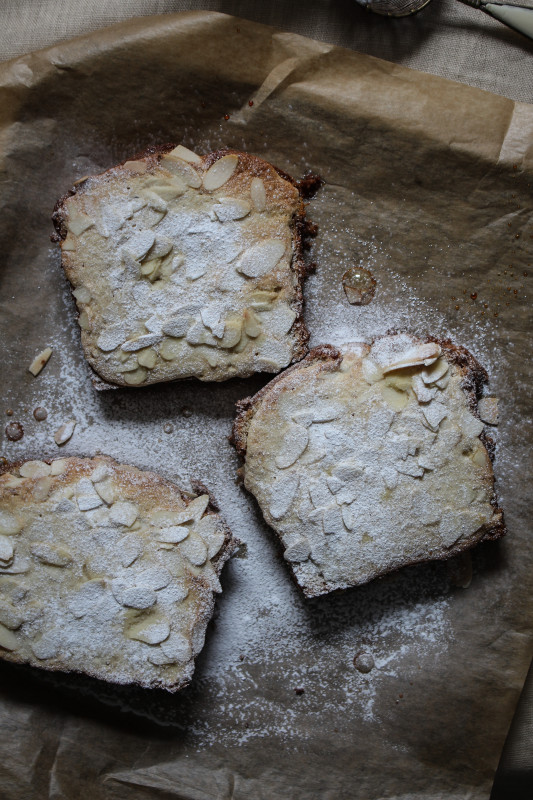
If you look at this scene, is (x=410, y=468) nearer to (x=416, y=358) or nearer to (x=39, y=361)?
(x=416, y=358)

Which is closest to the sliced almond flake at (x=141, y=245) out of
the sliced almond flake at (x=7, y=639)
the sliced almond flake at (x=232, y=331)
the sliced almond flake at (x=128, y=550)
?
the sliced almond flake at (x=232, y=331)

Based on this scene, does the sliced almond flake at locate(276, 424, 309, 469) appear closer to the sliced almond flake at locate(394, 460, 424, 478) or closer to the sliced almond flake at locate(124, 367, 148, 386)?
the sliced almond flake at locate(394, 460, 424, 478)

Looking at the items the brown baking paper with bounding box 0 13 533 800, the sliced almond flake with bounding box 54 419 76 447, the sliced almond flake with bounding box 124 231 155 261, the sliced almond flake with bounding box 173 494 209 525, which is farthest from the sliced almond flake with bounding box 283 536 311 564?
the sliced almond flake with bounding box 124 231 155 261

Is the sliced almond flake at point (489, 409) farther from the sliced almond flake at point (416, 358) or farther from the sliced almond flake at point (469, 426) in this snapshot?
the sliced almond flake at point (416, 358)

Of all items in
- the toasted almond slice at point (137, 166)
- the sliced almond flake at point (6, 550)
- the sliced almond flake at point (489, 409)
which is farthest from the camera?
the sliced almond flake at point (489, 409)

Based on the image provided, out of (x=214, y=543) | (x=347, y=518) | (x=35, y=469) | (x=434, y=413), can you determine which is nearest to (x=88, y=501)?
(x=35, y=469)

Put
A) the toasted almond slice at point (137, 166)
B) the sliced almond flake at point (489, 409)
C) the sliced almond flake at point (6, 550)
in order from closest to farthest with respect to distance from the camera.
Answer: the sliced almond flake at point (6, 550)
the toasted almond slice at point (137, 166)
the sliced almond flake at point (489, 409)

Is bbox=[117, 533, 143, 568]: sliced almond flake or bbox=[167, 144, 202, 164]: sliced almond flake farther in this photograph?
bbox=[167, 144, 202, 164]: sliced almond flake
